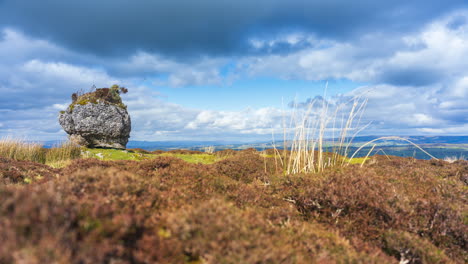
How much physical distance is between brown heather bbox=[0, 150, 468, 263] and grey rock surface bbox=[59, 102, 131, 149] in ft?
55.9

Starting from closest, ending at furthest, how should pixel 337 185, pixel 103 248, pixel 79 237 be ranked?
1. pixel 103 248
2. pixel 79 237
3. pixel 337 185

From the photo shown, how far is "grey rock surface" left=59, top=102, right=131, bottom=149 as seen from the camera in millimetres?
22969

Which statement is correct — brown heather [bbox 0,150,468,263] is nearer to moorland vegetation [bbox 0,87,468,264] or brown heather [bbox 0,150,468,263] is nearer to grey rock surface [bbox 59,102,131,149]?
moorland vegetation [bbox 0,87,468,264]

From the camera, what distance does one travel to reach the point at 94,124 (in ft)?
75.7

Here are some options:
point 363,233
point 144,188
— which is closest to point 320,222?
point 363,233

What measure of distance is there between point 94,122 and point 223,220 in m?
24.2

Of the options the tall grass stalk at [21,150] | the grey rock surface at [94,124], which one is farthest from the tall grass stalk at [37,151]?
the grey rock surface at [94,124]

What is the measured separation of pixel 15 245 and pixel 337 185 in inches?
234

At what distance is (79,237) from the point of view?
2.30 metres

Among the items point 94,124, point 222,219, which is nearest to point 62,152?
point 94,124

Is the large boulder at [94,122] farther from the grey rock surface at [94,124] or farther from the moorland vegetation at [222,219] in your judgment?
the moorland vegetation at [222,219]

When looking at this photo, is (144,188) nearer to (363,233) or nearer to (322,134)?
(363,233)

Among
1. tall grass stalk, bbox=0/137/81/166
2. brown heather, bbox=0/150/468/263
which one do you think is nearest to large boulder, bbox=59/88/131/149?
tall grass stalk, bbox=0/137/81/166

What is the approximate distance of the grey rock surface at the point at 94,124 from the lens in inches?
904
